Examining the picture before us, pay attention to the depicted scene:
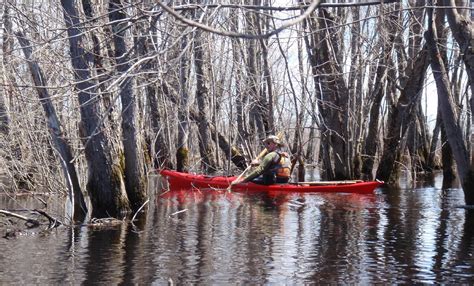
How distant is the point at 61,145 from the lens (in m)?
11.2

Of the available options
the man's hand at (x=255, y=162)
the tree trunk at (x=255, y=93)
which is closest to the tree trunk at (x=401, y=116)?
the tree trunk at (x=255, y=93)

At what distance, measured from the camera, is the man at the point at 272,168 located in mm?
16516

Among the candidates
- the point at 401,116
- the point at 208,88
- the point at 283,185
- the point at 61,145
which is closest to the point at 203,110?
the point at 208,88

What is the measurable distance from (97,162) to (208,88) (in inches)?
403

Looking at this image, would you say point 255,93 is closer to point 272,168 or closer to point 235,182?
point 272,168

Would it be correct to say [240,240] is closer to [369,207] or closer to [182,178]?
[369,207]

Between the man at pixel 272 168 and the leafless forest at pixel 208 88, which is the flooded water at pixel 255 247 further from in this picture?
the man at pixel 272 168

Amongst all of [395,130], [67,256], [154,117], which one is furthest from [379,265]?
[154,117]

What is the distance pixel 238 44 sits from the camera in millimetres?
19500

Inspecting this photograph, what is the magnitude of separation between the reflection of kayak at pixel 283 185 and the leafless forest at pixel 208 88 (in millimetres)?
934

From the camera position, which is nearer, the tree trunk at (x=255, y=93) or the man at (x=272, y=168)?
the man at (x=272, y=168)

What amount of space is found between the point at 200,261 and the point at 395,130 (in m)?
11.3

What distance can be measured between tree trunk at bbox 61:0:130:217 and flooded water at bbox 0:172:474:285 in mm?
454

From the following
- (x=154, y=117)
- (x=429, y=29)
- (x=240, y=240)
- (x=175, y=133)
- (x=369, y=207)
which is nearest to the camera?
(x=240, y=240)
